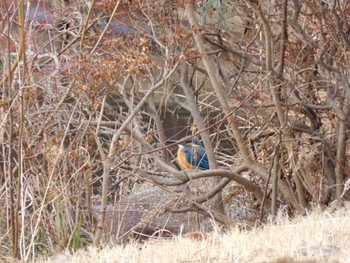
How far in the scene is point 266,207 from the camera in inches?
310

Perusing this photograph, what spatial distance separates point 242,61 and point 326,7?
106 centimetres

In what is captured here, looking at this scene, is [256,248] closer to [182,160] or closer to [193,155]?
[193,155]

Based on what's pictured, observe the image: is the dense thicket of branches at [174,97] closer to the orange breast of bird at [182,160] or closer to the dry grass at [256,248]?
the orange breast of bird at [182,160]

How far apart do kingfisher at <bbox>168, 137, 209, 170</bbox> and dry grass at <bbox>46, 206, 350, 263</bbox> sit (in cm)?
381

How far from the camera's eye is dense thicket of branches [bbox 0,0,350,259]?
6.07 metres

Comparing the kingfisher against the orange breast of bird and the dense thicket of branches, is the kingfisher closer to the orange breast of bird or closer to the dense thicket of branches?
the orange breast of bird

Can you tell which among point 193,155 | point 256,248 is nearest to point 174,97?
point 193,155

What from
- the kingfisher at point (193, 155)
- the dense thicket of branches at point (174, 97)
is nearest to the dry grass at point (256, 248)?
the dense thicket of branches at point (174, 97)

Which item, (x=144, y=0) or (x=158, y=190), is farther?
(x=158, y=190)

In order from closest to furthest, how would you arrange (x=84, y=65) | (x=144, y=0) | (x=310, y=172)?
(x=84, y=65)
(x=144, y=0)
(x=310, y=172)

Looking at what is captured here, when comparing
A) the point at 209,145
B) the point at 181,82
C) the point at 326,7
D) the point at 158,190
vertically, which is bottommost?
the point at 158,190

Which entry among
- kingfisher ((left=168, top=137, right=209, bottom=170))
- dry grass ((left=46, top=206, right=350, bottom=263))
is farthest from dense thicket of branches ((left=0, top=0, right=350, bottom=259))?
Result: dry grass ((left=46, top=206, right=350, bottom=263))

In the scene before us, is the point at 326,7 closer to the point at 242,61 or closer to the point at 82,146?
the point at 242,61

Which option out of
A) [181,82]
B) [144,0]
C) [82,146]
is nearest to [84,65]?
[82,146]
